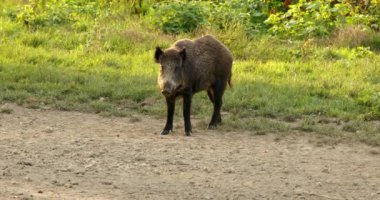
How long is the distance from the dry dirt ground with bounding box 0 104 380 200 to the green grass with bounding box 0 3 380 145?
61 cm

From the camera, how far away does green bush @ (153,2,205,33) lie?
14.3 meters

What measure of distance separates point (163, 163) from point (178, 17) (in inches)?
279

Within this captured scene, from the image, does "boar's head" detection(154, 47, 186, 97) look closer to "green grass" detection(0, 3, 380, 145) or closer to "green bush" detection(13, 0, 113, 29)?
"green grass" detection(0, 3, 380, 145)

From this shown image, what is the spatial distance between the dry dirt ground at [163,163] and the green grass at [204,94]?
612 millimetres

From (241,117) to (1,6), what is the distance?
8143mm

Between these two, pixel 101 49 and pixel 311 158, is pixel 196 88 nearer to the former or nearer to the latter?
pixel 311 158

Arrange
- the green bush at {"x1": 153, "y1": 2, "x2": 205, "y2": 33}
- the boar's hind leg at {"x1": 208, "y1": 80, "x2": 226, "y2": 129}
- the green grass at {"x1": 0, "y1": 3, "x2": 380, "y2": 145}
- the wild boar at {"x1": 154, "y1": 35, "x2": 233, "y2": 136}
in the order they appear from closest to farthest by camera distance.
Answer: the wild boar at {"x1": 154, "y1": 35, "x2": 233, "y2": 136}, the boar's hind leg at {"x1": 208, "y1": 80, "x2": 226, "y2": 129}, the green grass at {"x1": 0, "y1": 3, "x2": 380, "y2": 145}, the green bush at {"x1": 153, "y1": 2, "x2": 205, "y2": 33}

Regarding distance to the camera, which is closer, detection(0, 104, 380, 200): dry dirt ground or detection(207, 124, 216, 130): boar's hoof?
detection(0, 104, 380, 200): dry dirt ground

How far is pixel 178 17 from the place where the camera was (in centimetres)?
1445

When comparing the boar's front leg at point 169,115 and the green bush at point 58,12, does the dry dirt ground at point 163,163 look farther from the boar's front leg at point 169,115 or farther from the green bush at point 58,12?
the green bush at point 58,12

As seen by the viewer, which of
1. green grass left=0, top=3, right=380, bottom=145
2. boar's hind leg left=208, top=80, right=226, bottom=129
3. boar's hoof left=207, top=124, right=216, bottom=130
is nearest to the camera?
boar's hoof left=207, top=124, right=216, bottom=130

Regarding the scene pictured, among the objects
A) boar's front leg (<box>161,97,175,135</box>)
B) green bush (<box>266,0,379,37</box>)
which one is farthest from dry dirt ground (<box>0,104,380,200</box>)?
green bush (<box>266,0,379,37</box>)

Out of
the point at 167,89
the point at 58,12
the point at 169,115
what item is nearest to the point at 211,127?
the point at 169,115

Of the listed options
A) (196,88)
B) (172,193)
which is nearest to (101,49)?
(196,88)
